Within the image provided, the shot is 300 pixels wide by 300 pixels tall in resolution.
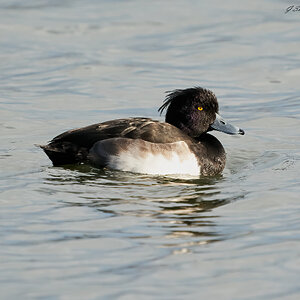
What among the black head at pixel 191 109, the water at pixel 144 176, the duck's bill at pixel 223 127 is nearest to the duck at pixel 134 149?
the water at pixel 144 176

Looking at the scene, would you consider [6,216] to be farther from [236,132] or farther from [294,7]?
[294,7]

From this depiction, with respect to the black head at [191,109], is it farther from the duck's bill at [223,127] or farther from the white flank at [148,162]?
the white flank at [148,162]

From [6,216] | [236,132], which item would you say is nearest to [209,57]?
[236,132]

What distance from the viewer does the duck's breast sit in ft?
24.3

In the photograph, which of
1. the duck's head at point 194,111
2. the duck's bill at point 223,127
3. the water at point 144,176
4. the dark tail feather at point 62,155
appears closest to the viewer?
the water at point 144,176

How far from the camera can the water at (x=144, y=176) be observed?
471 cm

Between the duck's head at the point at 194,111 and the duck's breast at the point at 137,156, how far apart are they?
644mm

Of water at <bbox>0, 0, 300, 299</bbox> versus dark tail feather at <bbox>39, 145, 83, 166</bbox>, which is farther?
dark tail feather at <bbox>39, 145, 83, 166</bbox>

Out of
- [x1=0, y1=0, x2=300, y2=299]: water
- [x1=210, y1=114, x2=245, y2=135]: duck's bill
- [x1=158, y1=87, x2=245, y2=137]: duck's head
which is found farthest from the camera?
[x1=210, y1=114, x2=245, y2=135]: duck's bill

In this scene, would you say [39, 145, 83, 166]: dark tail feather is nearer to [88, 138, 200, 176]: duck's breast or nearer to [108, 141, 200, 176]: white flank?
[88, 138, 200, 176]: duck's breast

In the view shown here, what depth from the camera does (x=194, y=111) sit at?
8.06 metres

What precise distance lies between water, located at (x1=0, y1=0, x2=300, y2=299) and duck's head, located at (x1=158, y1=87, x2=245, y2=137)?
0.49 meters

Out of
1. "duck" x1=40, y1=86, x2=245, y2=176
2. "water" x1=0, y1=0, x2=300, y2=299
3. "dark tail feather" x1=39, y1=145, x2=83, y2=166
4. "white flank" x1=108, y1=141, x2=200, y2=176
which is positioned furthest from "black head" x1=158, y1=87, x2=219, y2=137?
"dark tail feather" x1=39, y1=145, x2=83, y2=166

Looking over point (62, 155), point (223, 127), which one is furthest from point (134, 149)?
point (223, 127)
